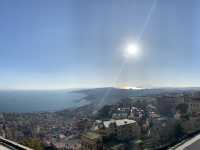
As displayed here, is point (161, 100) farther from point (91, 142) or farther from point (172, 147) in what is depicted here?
point (172, 147)

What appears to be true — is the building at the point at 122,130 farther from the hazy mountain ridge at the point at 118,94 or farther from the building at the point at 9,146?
the hazy mountain ridge at the point at 118,94

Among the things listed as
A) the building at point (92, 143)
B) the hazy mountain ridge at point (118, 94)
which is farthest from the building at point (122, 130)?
the hazy mountain ridge at point (118, 94)

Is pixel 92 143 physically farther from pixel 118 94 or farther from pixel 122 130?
pixel 118 94

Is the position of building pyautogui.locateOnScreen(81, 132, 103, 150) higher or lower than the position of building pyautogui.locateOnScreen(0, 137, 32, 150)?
lower

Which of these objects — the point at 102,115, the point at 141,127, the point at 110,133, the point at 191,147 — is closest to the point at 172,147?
the point at 191,147

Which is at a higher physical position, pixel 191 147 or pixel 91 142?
pixel 191 147

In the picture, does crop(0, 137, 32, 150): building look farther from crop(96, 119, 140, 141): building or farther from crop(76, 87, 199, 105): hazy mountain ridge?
crop(76, 87, 199, 105): hazy mountain ridge

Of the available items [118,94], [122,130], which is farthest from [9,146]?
[118,94]

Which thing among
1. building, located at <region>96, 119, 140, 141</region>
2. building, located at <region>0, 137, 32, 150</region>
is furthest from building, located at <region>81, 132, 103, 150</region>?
building, located at <region>0, 137, 32, 150</region>

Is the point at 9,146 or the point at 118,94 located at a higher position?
the point at 9,146

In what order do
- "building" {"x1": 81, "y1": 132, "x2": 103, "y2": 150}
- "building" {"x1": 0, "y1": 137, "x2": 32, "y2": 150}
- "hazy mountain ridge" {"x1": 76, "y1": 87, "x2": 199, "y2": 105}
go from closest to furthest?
"building" {"x1": 0, "y1": 137, "x2": 32, "y2": 150}
"building" {"x1": 81, "y1": 132, "x2": 103, "y2": 150}
"hazy mountain ridge" {"x1": 76, "y1": 87, "x2": 199, "y2": 105}

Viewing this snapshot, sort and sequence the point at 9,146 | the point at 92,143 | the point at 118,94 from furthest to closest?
the point at 118,94 → the point at 92,143 → the point at 9,146
